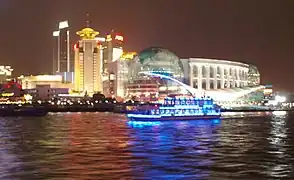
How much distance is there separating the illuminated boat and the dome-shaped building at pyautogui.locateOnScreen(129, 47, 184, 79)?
79.3 metres

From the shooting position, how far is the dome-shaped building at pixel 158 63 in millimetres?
151375

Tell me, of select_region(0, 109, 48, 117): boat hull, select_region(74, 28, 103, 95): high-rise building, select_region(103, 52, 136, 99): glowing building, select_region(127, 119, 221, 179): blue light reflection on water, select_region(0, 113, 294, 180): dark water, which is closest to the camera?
select_region(0, 113, 294, 180): dark water

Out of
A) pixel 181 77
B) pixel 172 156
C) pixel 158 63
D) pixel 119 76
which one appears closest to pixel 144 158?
pixel 172 156

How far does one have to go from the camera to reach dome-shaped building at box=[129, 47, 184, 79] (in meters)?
151

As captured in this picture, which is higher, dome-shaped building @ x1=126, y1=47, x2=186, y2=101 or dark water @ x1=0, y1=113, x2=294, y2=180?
dome-shaped building @ x1=126, y1=47, x2=186, y2=101

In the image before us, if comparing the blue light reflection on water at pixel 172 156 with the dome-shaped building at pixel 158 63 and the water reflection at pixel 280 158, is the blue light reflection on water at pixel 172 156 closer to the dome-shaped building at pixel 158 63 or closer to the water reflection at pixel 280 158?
the water reflection at pixel 280 158

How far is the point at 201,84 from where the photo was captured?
16512 centimetres

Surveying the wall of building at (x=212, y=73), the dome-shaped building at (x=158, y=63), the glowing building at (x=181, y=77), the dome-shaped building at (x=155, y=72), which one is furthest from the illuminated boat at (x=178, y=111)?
the wall of building at (x=212, y=73)

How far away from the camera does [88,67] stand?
18025 cm

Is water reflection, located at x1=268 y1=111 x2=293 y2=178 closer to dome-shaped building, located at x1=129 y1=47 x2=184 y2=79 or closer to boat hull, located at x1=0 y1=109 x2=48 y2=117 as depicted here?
boat hull, located at x1=0 y1=109 x2=48 y2=117

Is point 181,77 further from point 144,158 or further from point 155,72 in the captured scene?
point 144,158

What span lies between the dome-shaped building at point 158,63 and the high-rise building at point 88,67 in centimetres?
2689

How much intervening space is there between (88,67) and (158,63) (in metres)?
38.0

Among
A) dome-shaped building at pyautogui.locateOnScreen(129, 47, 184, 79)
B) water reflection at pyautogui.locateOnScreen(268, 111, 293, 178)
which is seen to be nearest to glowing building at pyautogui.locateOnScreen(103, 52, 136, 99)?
dome-shaped building at pyautogui.locateOnScreen(129, 47, 184, 79)
